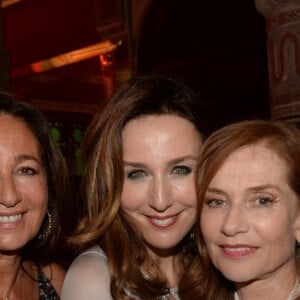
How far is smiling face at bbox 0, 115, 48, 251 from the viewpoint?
2.41 m

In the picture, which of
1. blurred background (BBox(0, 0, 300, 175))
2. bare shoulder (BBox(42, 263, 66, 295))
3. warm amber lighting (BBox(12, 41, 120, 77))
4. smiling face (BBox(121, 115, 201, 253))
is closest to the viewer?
smiling face (BBox(121, 115, 201, 253))

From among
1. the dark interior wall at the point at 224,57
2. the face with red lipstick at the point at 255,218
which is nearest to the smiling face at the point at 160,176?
the face with red lipstick at the point at 255,218

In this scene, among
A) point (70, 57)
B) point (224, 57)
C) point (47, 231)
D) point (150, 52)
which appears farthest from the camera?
point (70, 57)

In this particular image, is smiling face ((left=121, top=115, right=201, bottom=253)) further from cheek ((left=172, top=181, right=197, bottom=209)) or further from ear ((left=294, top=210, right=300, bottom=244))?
ear ((left=294, top=210, right=300, bottom=244))

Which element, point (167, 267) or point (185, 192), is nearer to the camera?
point (185, 192)

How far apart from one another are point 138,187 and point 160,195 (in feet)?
0.31

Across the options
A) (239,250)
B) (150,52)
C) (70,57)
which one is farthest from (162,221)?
(70,57)

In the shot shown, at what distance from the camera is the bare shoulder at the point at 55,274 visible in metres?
2.77

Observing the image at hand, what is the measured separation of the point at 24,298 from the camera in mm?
2654

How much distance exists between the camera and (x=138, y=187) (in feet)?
7.42

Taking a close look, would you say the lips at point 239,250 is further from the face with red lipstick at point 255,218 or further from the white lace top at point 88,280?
the white lace top at point 88,280

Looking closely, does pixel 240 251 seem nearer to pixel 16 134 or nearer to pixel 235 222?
pixel 235 222

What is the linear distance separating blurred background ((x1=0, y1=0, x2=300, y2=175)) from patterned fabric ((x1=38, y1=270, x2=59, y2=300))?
2.24 meters

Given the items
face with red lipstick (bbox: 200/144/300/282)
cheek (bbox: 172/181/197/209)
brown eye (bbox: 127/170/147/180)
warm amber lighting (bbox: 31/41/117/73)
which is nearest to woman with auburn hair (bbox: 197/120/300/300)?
face with red lipstick (bbox: 200/144/300/282)
